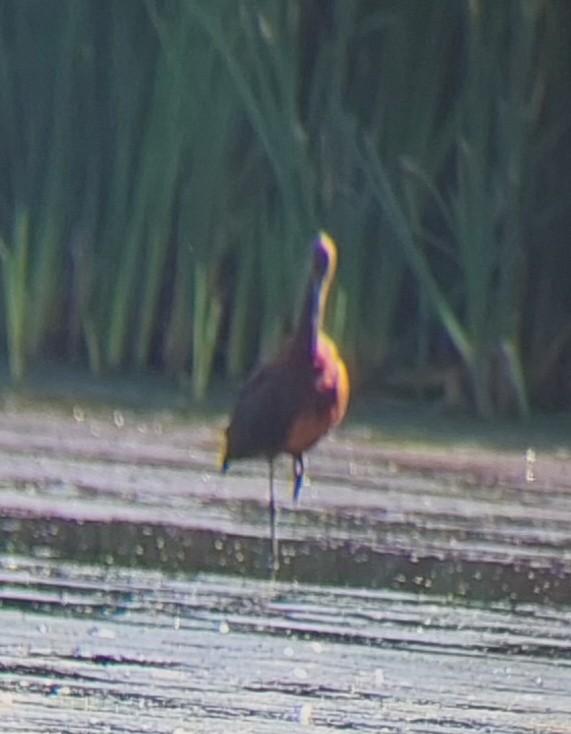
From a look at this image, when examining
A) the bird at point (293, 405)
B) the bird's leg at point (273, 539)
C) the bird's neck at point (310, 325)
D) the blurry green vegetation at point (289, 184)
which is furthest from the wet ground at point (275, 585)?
the blurry green vegetation at point (289, 184)

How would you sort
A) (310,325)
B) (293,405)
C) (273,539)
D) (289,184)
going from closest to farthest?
(273,539), (293,405), (310,325), (289,184)

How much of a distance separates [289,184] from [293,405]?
1570 millimetres

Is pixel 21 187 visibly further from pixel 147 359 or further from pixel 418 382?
pixel 418 382

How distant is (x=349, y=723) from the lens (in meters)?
4.20

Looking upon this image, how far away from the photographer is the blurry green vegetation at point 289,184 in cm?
820

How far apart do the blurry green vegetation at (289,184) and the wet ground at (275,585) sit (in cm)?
56

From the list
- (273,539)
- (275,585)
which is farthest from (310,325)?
(275,585)

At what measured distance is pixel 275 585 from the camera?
18.2 feet

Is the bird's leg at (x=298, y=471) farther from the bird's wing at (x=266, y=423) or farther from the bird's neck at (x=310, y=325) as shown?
the bird's neck at (x=310, y=325)

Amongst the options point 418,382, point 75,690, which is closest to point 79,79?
point 418,382

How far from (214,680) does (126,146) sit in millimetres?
4258

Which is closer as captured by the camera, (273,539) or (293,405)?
(273,539)

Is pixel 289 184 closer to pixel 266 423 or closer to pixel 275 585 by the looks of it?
pixel 266 423

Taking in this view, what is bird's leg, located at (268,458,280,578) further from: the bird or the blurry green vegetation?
the blurry green vegetation
